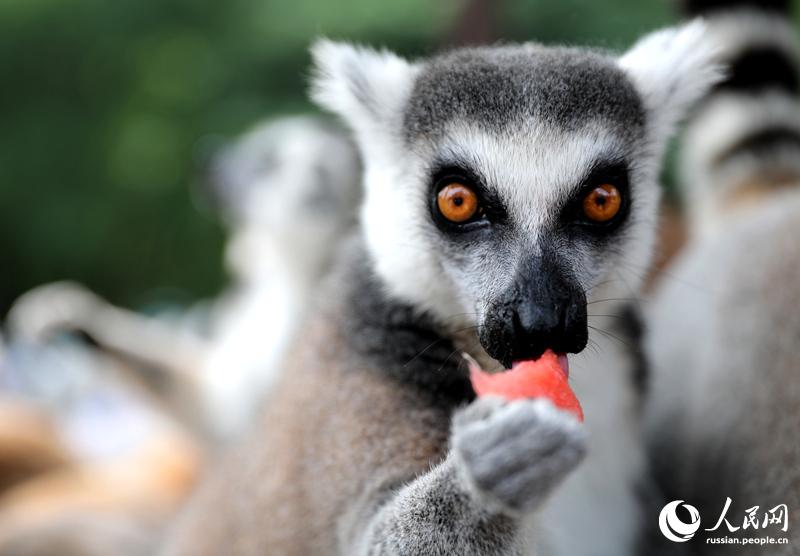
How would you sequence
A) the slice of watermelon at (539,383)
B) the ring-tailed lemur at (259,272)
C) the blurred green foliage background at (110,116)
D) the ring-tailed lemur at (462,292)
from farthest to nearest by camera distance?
1. the blurred green foliage background at (110,116)
2. the ring-tailed lemur at (259,272)
3. the ring-tailed lemur at (462,292)
4. the slice of watermelon at (539,383)

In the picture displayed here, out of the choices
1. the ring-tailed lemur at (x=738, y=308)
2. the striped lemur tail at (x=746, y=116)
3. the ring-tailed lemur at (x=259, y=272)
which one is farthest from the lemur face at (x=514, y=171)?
the ring-tailed lemur at (x=259, y=272)

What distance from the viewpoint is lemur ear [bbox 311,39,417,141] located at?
1965mm

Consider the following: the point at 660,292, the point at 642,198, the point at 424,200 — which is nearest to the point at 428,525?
the point at 424,200

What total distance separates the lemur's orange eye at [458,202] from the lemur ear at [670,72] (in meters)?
0.49

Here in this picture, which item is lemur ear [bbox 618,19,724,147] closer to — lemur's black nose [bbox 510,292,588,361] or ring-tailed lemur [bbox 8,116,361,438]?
lemur's black nose [bbox 510,292,588,361]

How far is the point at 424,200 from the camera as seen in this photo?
183 cm

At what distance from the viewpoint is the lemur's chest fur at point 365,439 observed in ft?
5.80

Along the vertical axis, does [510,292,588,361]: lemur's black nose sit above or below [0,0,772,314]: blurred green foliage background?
below

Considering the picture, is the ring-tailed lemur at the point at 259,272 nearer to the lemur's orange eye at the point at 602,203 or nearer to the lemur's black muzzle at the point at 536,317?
the lemur's orange eye at the point at 602,203

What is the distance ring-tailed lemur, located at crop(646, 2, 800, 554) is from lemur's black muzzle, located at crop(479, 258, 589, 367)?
759mm

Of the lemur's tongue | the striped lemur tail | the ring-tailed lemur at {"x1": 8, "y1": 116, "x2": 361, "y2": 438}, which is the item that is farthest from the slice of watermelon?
the ring-tailed lemur at {"x1": 8, "y1": 116, "x2": 361, "y2": 438}

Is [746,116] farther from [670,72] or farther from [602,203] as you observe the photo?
[602,203]

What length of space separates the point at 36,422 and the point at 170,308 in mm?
2598

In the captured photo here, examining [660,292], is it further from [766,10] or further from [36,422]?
[36,422]
